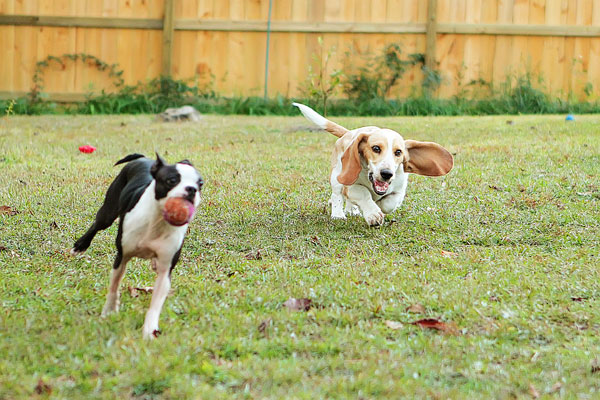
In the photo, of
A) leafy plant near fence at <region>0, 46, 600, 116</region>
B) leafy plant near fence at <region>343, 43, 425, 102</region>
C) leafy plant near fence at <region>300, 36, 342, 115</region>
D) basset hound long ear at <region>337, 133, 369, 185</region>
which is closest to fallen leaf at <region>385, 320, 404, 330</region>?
basset hound long ear at <region>337, 133, 369, 185</region>

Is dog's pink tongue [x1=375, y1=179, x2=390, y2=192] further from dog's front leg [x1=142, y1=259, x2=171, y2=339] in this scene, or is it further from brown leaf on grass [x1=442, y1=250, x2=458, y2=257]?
dog's front leg [x1=142, y1=259, x2=171, y2=339]

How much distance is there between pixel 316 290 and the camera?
13.1ft

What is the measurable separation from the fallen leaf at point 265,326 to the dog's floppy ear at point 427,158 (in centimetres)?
236

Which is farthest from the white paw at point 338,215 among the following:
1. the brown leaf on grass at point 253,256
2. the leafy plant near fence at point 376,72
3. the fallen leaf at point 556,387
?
the leafy plant near fence at point 376,72

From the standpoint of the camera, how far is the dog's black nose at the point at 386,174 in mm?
5215

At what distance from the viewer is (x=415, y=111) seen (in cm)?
1270

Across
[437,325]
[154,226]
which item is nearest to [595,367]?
[437,325]

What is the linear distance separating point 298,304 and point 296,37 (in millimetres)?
9688

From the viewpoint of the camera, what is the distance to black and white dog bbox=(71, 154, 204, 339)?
3188mm

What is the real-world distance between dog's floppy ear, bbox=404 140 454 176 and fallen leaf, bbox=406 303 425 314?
76.9 inches

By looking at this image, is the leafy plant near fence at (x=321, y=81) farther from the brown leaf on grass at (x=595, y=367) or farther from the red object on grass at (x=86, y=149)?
the brown leaf on grass at (x=595, y=367)

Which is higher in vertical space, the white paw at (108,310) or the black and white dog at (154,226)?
the black and white dog at (154,226)

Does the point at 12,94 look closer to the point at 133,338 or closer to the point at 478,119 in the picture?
the point at 478,119

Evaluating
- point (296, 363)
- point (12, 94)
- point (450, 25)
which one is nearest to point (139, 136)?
point (12, 94)
